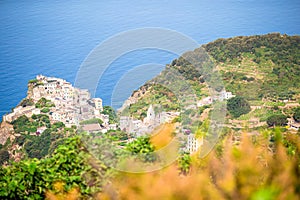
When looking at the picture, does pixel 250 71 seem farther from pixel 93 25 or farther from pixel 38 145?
pixel 93 25

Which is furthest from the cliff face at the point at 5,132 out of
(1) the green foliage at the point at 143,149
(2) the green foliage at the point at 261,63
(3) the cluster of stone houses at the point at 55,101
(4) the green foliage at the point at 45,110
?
(1) the green foliage at the point at 143,149

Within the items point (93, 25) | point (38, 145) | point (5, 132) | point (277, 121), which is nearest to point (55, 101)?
point (5, 132)

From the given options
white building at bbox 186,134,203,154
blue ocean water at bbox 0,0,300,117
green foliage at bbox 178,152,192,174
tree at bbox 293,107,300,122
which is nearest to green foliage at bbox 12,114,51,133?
blue ocean water at bbox 0,0,300,117

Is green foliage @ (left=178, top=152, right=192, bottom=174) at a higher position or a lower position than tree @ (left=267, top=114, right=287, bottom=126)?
higher

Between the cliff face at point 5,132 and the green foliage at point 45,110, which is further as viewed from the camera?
the green foliage at point 45,110

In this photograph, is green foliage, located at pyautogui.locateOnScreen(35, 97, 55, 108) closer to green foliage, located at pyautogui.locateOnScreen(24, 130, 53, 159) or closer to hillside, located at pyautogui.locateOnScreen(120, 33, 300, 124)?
green foliage, located at pyautogui.locateOnScreen(24, 130, 53, 159)

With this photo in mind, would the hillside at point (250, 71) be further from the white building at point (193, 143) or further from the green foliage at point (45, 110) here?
the green foliage at point (45, 110)
